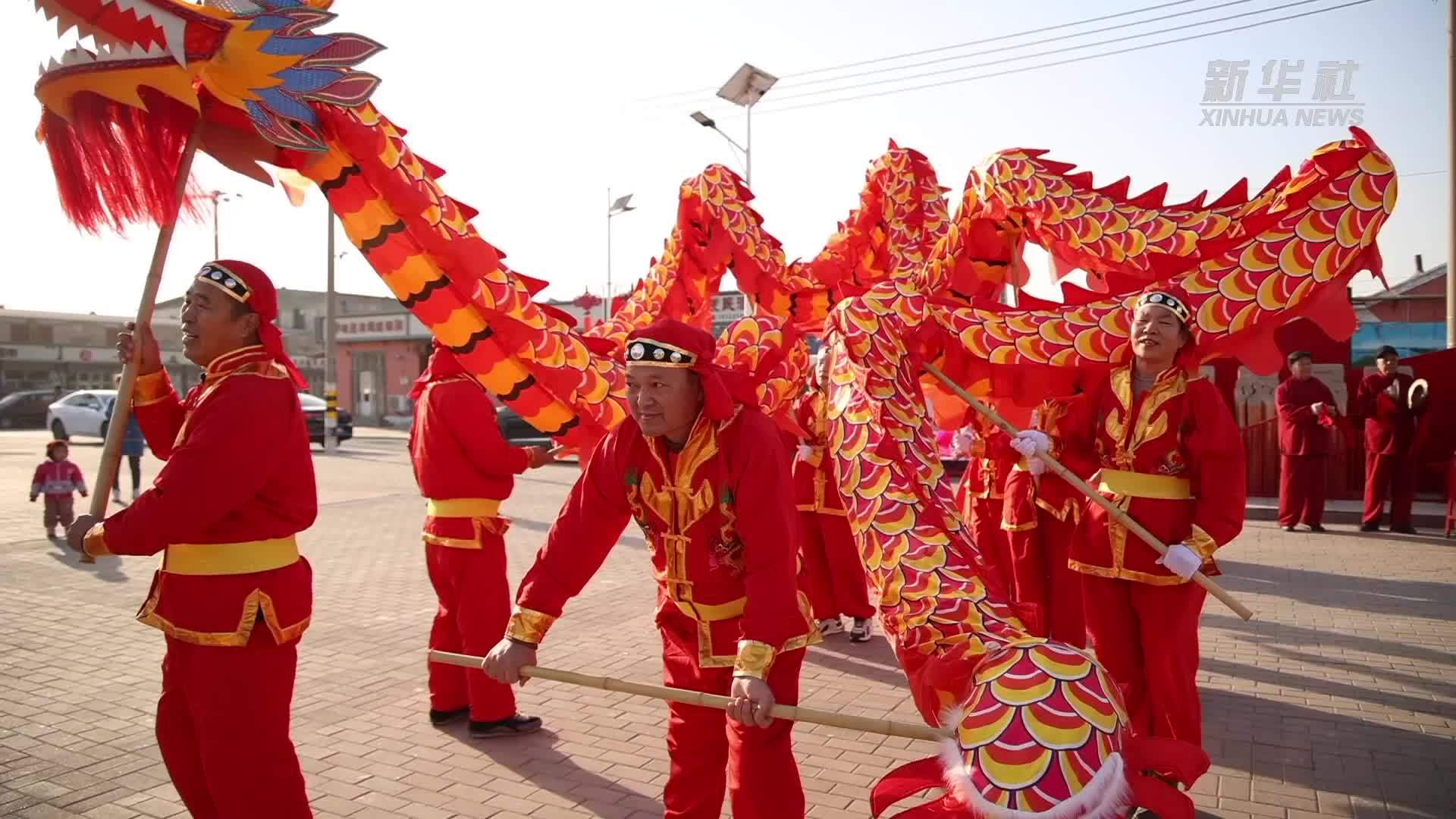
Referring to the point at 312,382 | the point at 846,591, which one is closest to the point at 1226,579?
the point at 846,591

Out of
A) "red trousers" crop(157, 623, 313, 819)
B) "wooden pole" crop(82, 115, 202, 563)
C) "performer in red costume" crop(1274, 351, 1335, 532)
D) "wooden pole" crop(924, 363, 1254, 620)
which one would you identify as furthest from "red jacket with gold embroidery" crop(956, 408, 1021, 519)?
"performer in red costume" crop(1274, 351, 1335, 532)

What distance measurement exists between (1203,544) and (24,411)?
136 feet

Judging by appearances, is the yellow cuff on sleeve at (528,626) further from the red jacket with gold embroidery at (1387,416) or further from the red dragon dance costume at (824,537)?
the red jacket with gold embroidery at (1387,416)

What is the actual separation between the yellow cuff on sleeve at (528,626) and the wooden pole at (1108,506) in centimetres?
184

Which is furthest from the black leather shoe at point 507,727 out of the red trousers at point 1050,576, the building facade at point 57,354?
the building facade at point 57,354

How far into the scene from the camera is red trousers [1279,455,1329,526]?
1053 cm

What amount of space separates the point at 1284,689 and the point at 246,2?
18.7 feet

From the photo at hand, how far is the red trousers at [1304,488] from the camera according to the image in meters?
10.5

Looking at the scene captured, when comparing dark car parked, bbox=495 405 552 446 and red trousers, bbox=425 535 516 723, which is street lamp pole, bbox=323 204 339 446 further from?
red trousers, bbox=425 535 516 723

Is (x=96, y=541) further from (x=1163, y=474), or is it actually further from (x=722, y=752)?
(x=1163, y=474)

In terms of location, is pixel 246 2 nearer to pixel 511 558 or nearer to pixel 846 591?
pixel 846 591

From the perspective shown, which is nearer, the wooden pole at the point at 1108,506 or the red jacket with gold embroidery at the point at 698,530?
the red jacket with gold embroidery at the point at 698,530

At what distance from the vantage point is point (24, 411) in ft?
116

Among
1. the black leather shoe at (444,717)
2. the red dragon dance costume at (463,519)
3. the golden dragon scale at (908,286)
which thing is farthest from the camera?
the black leather shoe at (444,717)
